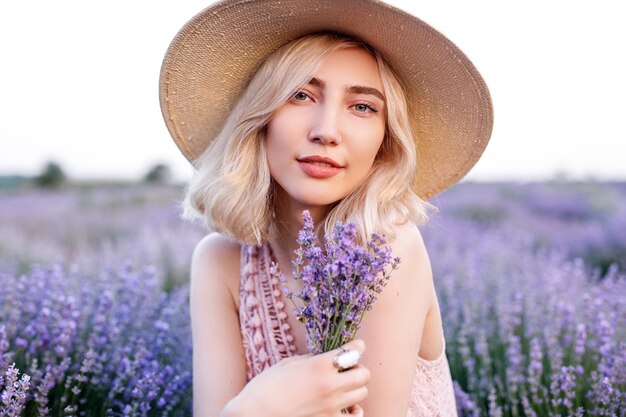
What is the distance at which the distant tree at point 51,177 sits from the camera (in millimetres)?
10531

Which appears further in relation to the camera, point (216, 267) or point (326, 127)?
point (216, 267)

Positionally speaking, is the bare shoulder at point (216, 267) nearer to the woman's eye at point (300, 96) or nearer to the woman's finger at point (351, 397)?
the woman's eye at point (300, 96)

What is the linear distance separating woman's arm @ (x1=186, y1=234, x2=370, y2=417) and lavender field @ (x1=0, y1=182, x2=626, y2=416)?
151mm

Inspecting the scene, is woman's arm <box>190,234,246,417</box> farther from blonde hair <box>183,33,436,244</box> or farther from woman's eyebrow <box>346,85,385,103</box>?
woman's eyebrow <box>346,85,385,103</box>

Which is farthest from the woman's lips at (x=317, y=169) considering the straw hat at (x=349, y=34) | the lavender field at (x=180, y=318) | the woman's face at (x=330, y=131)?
the lavender field at (x=180, y=318)

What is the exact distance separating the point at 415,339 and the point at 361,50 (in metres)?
0.86

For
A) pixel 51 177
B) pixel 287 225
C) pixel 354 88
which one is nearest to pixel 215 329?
pixel 287 225

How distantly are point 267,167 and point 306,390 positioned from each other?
2.50 ft

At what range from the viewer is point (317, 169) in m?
1.78

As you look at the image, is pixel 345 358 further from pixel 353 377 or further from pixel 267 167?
pixel 267 167

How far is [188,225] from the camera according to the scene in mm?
6078

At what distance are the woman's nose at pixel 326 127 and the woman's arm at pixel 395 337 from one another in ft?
1.17

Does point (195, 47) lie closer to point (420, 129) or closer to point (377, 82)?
point (377, 82)

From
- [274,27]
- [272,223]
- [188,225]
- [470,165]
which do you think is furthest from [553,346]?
Answer: [188,225]
